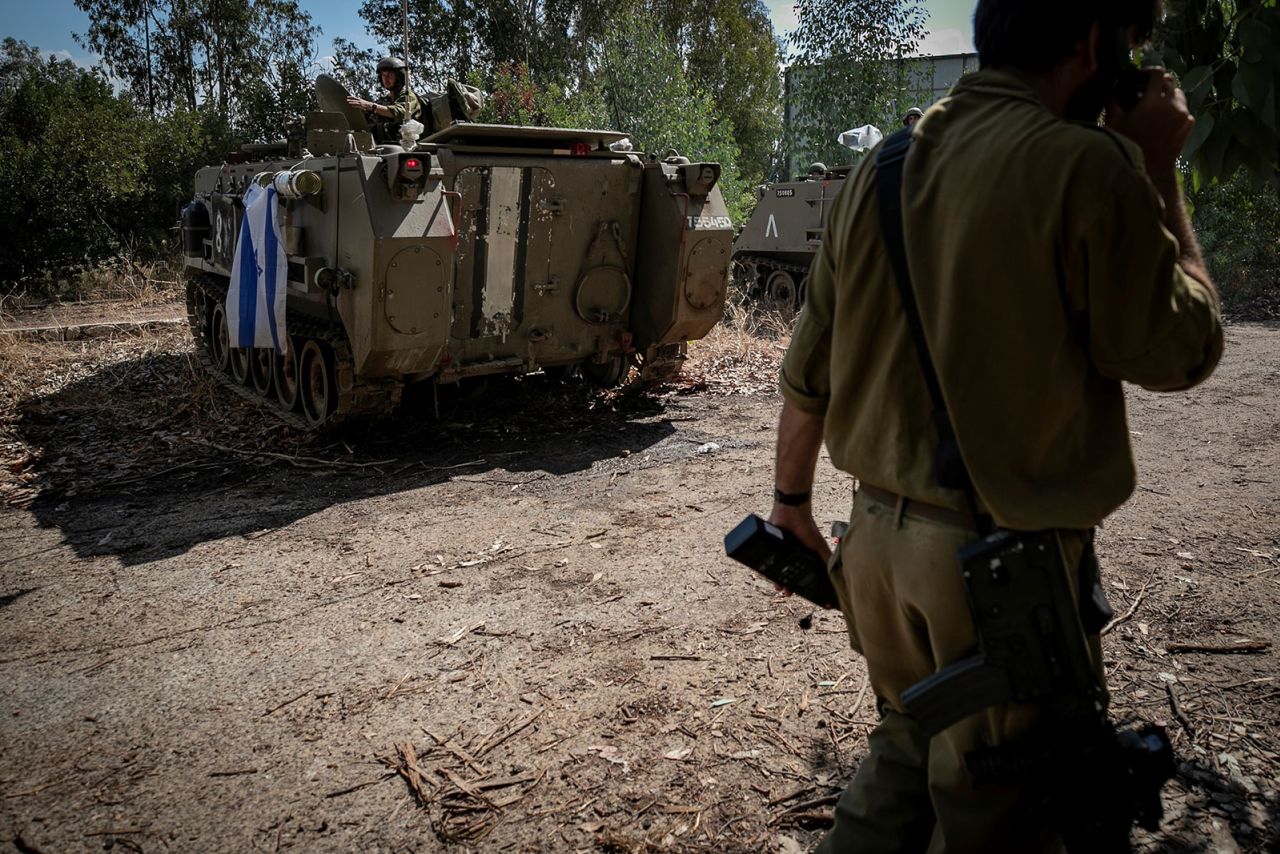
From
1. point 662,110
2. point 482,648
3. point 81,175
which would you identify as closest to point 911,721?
point 482,648

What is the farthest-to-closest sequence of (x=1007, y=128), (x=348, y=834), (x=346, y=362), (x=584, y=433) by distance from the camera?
(x=584, y=433)
(x=346, y=362)
(x=348, y=834)
(x=1007, y=128)

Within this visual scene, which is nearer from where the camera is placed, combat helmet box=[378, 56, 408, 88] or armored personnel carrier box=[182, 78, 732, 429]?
armored personnel carrier box=[182, 78, 732, 429]

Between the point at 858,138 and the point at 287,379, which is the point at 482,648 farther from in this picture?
the point at 858,138

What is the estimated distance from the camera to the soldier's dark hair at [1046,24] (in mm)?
1597

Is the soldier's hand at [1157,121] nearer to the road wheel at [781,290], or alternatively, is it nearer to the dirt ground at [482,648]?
the dirt ground at [482,648]

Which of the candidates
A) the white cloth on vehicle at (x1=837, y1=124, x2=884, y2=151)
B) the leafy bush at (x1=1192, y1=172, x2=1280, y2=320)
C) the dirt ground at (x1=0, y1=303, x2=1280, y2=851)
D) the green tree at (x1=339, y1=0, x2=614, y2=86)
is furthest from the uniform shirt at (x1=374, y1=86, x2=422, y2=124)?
the green tree at (x1=339, y1=0, x2=614, y2=86)

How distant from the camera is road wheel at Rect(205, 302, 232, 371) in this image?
8859 mm

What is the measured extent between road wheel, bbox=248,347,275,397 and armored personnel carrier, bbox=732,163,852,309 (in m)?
7.07

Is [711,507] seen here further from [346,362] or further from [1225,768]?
[1225,768]

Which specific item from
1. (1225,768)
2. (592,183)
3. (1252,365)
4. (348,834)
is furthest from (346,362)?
(1252,365)

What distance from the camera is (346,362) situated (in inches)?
253

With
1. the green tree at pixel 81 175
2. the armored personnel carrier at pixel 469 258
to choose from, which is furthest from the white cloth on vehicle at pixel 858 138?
the green tree at pixel 81 175

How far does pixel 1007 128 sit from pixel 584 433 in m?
5.77

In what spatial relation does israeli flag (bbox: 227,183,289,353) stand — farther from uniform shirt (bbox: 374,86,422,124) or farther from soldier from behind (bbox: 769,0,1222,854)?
soldier from behind (bbox: 769,0,1222,854)
